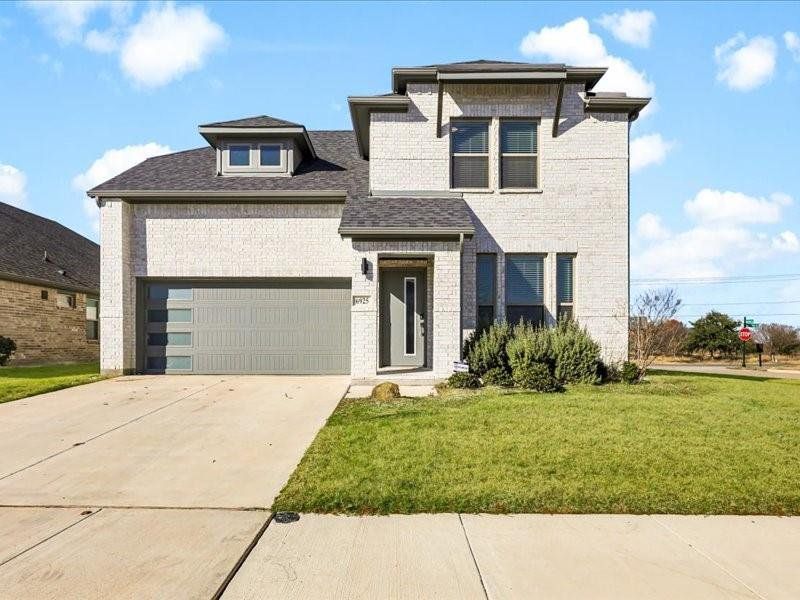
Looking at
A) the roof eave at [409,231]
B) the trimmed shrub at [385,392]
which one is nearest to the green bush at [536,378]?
the trimmed shrub at [385,392]

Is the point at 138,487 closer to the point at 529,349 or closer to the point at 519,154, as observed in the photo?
the point at 529,349

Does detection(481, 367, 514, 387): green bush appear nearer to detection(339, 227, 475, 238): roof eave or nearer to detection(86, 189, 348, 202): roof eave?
detection(339, 227, 475, 238): roof eave

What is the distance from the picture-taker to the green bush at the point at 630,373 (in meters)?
11.4

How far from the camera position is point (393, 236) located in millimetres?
11070

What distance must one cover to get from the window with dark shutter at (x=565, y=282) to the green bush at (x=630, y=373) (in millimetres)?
1772

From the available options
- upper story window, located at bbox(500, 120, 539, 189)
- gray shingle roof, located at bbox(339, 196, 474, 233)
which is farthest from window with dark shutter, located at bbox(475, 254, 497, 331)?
upper story window, located at bbox(500, 120, 539, 189)

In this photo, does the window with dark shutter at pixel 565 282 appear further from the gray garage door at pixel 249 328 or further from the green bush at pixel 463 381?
the gray garage door at pixel 249 328

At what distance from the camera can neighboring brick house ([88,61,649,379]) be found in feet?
38.2

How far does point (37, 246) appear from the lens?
64.3ft

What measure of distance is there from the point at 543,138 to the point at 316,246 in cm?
654

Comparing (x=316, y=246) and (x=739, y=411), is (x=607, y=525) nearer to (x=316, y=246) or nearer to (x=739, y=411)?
(x=739, y=411)

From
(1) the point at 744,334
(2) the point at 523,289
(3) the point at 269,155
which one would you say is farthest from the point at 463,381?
(1) the point at 744,334

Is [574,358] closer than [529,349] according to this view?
No

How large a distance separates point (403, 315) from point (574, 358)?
4.47 meters
